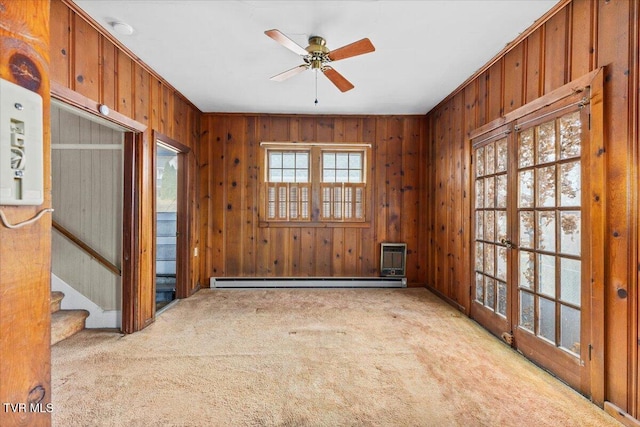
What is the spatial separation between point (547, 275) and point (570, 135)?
40.5 inches

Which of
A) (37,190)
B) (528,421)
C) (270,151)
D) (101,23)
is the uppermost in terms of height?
(101,23)

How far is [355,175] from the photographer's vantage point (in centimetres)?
441

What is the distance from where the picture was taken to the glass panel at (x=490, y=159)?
110 inches

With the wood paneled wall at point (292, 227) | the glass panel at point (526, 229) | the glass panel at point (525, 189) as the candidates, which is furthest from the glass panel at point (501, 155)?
the wood paneled wall at point (292, 227)

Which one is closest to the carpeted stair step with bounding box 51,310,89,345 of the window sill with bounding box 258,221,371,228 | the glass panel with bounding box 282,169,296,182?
the window sill with bounding box 258,221,371,228

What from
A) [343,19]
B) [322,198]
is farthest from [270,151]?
[343,19]

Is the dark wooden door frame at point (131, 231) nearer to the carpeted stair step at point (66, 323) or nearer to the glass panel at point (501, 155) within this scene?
the carpeted stair step at point (66, 323)

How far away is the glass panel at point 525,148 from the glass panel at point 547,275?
0.76 meters

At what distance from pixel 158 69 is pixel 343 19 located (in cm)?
200

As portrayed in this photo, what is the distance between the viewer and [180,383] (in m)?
1.97

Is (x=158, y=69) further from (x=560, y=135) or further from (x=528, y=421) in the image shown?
(x=528, y=421)

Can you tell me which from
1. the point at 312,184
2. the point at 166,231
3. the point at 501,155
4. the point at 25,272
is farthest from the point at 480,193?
the point at 166,231

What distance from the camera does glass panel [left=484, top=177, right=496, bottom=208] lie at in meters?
2.78

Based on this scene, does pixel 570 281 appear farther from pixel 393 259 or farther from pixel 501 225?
pixel 393 259
